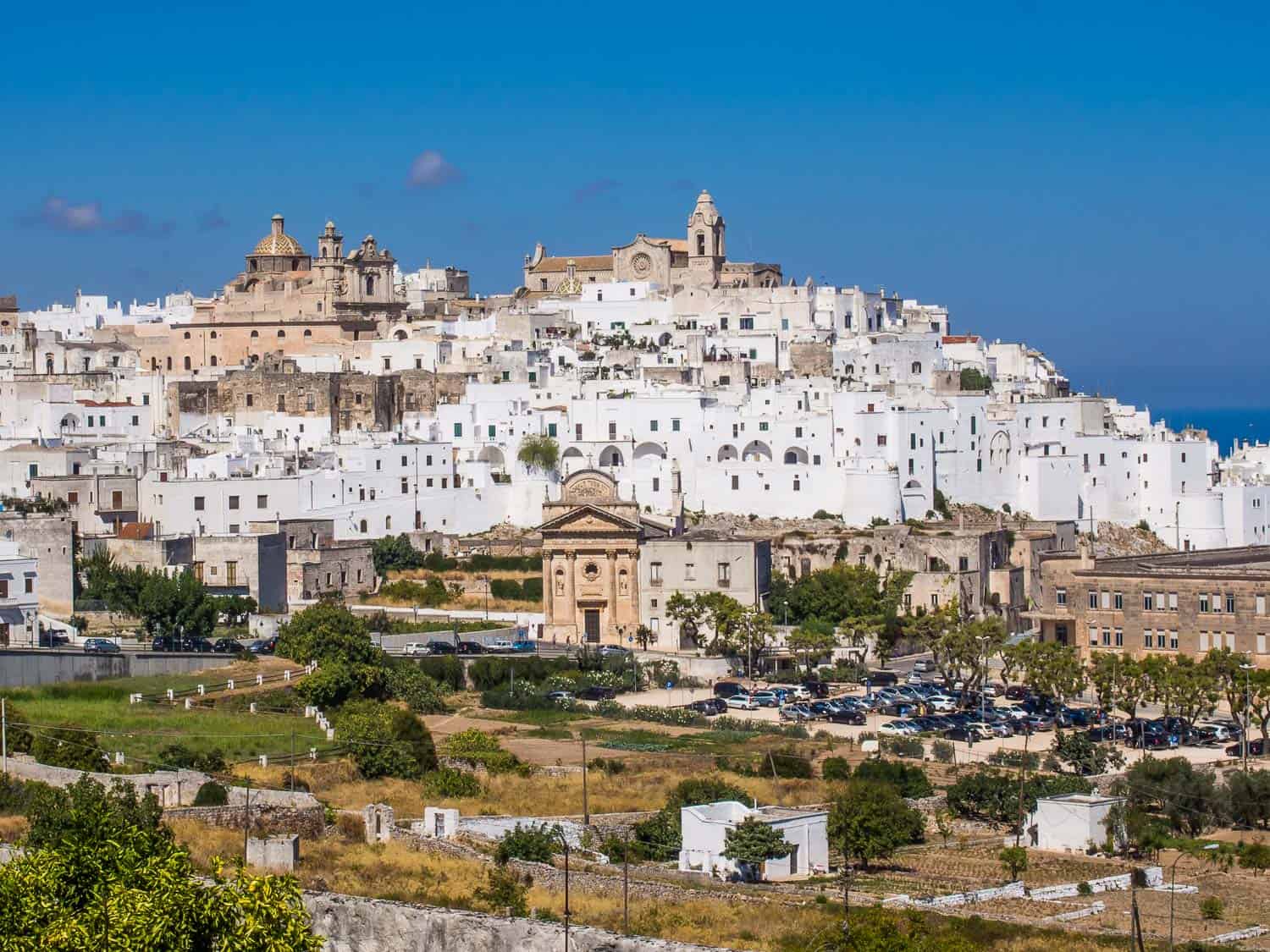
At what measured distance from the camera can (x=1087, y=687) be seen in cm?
5947

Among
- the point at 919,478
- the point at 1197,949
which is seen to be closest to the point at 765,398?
the point at 919,478

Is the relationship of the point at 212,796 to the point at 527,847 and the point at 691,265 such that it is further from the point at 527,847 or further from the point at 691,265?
the point at 691,265

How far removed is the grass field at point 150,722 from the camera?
155 ft

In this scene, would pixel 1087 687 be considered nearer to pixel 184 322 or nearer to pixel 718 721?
pixel 718 721

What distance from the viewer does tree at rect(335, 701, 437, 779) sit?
46.5m

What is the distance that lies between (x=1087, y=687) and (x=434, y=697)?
589 inches

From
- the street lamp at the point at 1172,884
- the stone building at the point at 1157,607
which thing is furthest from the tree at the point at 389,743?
the stone building at the point at 1157,607

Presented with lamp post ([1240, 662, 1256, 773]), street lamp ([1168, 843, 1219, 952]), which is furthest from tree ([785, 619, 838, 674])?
street lamp ([1168, 843, 1219, 952])

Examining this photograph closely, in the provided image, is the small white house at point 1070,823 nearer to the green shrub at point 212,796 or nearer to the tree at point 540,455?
the green shrub at point 212,796

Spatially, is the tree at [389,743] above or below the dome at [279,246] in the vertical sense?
below

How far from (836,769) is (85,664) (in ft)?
56.3

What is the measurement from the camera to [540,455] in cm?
7575

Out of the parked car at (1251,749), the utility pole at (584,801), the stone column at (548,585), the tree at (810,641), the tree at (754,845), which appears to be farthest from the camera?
the stone column at (548,585)

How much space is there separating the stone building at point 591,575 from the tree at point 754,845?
26.9 m
